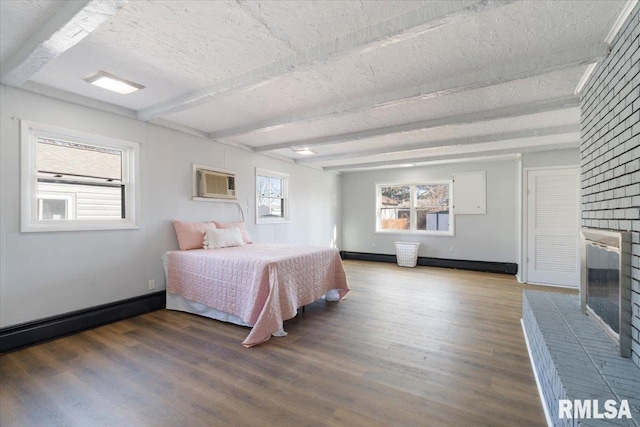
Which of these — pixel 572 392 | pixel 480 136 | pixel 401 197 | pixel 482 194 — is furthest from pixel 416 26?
pixel 401 197

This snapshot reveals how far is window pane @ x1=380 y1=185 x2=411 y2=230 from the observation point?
712cm

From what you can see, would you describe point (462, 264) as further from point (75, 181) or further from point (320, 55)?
point (75, 181)

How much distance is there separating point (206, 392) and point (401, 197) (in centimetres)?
623

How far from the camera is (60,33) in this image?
1762mm

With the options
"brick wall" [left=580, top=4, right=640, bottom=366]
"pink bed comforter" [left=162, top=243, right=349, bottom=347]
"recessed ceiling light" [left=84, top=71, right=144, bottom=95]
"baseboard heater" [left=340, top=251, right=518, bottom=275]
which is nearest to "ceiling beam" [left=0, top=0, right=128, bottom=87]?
"recessed ceiling light" [left=84, top=71, right=144, bottom=95]

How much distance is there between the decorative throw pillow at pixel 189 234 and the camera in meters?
3.79

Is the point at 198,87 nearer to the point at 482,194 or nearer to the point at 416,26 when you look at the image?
the point at 416,26

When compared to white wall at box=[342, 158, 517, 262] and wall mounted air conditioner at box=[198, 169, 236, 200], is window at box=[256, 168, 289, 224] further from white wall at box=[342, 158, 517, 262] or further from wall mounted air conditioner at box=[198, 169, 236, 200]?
white wall at box=[342, 158, 517, 262]

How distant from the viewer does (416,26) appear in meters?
1.66

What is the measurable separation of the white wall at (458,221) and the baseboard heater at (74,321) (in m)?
5.15

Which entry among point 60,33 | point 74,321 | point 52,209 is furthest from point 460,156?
point 74,321

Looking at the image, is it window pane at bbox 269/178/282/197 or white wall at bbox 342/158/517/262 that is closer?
window pane at bbox 269/178/282/197

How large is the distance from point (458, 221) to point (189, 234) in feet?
18.1

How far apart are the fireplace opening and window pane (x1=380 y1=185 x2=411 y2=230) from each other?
15.7 feet
